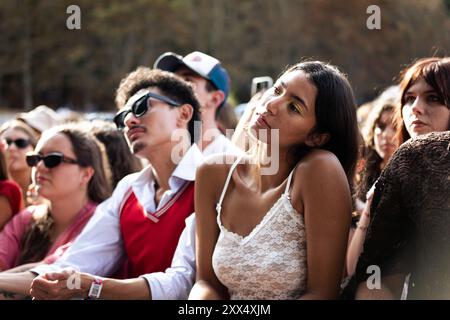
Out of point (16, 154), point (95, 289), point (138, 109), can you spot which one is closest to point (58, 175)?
point (138, 109)

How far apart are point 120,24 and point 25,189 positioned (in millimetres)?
31069

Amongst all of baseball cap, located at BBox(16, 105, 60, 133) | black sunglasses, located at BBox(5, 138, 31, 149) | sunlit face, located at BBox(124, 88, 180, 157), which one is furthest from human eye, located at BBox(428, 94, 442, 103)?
baseball cap, located at BBox(16, 105, 60, 133)

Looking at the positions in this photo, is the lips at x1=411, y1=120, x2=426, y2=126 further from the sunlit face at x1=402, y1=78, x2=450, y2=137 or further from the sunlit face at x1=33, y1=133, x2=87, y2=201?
the sunlit face at x1=33, y1=133, x2=87, y2=201

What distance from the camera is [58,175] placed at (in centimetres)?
380

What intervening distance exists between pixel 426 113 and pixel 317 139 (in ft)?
1.68

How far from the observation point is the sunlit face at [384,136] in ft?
12.4

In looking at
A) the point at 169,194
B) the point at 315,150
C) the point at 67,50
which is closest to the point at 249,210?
the point at 315,150

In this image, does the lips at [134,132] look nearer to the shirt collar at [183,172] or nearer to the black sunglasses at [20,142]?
the shirt collar at [183,172]

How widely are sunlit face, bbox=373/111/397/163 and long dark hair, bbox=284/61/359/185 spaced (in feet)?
4.17

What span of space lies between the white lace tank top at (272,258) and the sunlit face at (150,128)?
0.95 m

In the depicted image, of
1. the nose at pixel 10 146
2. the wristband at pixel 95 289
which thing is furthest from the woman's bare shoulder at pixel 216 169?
the nose at pixel 10 146

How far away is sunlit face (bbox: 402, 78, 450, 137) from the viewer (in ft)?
8.87

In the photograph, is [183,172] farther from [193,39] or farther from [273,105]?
[193,39]

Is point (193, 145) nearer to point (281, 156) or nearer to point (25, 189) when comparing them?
point (281, 156)
